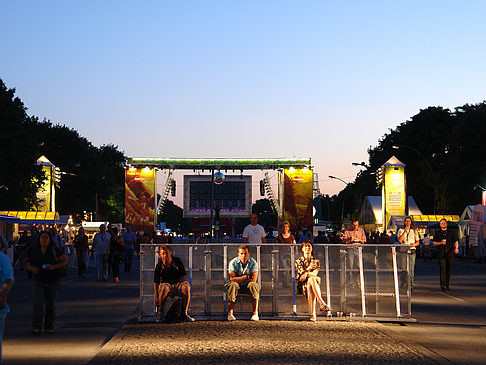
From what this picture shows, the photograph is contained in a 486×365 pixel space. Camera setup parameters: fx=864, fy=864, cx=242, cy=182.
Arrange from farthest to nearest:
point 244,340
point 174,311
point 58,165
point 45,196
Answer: point 58,165 → point 45,196 → point 174,311 → point 244,340

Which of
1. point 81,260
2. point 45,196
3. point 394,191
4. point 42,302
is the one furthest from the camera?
point 394,191

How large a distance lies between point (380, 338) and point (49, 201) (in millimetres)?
57240

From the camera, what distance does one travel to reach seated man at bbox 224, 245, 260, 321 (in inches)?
606

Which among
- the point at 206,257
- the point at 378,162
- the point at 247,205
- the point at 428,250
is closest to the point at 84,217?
the point at 247,205

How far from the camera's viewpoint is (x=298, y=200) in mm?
69875

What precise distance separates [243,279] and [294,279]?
3.22 ft

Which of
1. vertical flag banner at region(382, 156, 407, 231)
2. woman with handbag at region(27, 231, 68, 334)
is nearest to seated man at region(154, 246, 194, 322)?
woman with handbag at region(27, 231, 68, 334)

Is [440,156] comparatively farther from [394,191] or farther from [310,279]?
[310,279]

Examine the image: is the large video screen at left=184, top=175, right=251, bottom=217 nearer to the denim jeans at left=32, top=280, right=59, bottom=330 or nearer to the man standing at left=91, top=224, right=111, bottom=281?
the man standing at left=91, top=224, right=111, bottom=281

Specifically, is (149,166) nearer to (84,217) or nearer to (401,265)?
(84,217)

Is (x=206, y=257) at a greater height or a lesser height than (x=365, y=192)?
lesser

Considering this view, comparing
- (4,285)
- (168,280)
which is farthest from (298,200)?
(4,285)

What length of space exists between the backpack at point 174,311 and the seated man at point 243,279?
90 cm

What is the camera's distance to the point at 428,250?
180 ft
